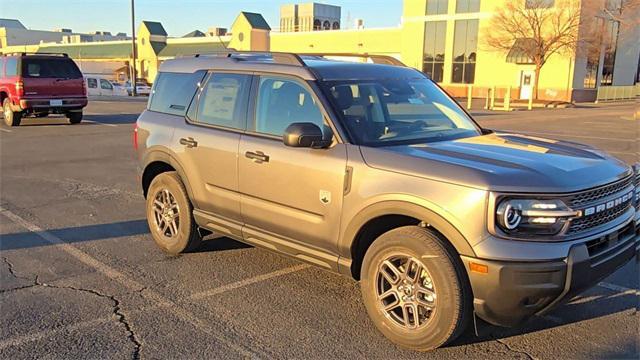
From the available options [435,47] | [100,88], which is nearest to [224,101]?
[100,88]

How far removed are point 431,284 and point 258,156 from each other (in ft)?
5.68

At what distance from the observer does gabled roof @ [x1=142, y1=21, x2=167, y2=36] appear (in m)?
77.8

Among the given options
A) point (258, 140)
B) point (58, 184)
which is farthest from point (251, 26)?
point (258, 140)

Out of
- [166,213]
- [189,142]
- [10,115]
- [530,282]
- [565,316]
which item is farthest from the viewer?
[10,115]

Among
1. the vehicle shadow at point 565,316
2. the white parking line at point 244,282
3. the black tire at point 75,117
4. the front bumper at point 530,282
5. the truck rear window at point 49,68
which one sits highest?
the truck rear window at point 49,68

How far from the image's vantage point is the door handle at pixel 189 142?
5.12m

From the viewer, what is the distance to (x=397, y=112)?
4.56 metres

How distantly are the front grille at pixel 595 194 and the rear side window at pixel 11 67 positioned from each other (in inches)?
666

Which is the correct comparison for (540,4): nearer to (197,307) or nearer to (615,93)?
(615,93)

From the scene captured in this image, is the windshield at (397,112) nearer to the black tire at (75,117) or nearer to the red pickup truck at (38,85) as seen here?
the red pickup truck at (38,85)

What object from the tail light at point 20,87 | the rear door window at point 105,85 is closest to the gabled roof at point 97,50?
the rear door window at point 105,85

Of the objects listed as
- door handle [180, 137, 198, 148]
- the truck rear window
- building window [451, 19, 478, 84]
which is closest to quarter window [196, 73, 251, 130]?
door handle [180, 137, 198, 148]

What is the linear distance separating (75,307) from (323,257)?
6.10 ft

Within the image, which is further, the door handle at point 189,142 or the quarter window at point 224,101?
the door handle at point 189,142
